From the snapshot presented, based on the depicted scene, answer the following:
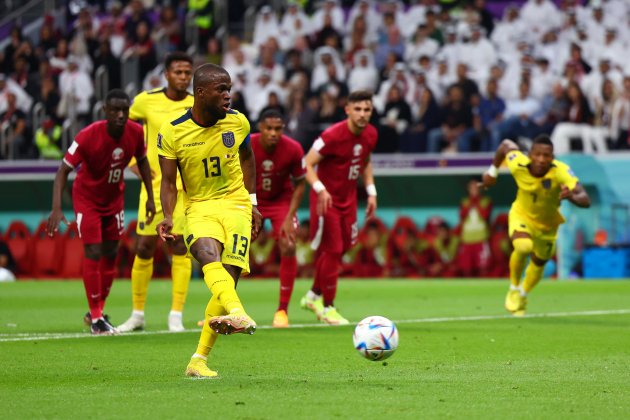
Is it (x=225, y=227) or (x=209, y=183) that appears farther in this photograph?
(x=209, y=183)

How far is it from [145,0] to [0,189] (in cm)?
714

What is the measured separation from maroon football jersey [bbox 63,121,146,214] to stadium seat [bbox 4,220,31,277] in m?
13.9

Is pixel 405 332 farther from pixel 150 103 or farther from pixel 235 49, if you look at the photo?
pixel 235 49

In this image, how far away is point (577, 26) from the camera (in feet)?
84.5

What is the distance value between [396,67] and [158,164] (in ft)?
43.9

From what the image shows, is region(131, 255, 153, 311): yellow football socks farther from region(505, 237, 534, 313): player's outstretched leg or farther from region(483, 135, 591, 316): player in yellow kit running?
region(505, 237, 534, 313): player's outstretched leg

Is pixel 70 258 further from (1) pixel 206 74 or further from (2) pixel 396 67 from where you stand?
(1) pixel 206 74

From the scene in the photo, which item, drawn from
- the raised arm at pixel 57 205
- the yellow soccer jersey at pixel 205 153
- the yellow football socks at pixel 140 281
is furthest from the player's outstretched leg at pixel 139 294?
the yellow soccer jersey at pixel 205 153

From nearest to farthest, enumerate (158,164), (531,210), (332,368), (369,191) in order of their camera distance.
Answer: (332,368) → (158,164) → (369,191) → (531,210)

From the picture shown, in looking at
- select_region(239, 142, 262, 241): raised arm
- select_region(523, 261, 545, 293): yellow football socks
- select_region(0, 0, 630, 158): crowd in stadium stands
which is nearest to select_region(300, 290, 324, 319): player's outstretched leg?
select_region(523, 261, 545, 293): yellow football socks

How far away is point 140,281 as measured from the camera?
42.3ft

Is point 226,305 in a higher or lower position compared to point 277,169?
lower

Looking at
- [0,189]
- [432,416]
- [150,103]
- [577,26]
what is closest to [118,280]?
[0,189]

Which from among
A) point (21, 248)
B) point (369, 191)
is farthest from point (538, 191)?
point (21, 248)
